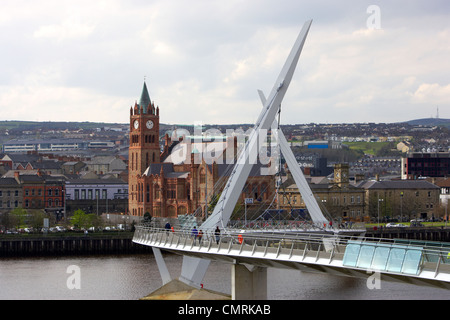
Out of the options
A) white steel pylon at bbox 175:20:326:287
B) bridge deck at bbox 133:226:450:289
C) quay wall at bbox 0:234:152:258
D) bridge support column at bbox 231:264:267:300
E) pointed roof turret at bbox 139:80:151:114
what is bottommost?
quay wall at bbox 0:234:152:258

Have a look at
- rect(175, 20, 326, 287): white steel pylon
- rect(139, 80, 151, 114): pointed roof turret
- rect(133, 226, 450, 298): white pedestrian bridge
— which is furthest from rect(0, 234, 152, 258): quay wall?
rect(133, 226, 450, 298): white pedestrian bridge

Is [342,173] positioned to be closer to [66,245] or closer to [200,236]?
[66,245]

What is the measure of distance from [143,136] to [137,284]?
60.9m

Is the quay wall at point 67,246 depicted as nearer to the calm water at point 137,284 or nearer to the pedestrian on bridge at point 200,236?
the calm water at point 137,284

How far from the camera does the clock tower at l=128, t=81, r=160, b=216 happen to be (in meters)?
118

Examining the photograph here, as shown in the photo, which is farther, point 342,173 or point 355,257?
point 342,173

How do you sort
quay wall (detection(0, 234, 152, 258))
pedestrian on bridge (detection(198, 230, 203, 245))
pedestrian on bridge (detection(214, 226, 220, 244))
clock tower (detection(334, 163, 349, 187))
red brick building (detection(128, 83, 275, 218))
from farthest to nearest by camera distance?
clock tower (detection(334, 163, 349, 187)) < red brick building (detection(128, 83, 275, 218)) < quay wall (detection(0, 234, 152, 258)) < pedestrian on bridge (detection(214, 226, 220, 244)) < pedestrian on bridge (detection(198, 230, 203, 245))

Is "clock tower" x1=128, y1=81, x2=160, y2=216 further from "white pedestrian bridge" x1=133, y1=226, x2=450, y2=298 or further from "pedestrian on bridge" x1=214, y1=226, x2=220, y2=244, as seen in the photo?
"white pedestrian bridge" x1=133, y1=226, x2=450, y2=298

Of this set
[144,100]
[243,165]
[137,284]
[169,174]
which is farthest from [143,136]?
[243,165]

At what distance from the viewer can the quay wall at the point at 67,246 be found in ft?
275

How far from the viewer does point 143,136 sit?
119 m

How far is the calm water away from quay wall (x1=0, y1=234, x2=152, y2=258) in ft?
31.9

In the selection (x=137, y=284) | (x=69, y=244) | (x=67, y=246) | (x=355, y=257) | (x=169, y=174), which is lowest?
(x=137, y=284)

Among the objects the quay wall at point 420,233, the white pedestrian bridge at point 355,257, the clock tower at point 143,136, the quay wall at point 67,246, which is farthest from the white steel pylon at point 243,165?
the clock tower at point 143,136
